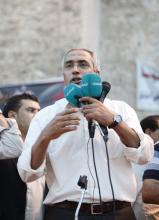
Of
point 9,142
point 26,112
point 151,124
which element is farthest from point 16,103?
point 9,142

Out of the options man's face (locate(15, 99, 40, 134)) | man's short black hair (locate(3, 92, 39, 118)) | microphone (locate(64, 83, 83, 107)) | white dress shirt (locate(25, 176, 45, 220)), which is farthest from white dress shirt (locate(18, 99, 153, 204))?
man's short black hair (locate(3, 92, 39, 118))

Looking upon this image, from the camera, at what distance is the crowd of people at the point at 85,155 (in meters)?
2.71

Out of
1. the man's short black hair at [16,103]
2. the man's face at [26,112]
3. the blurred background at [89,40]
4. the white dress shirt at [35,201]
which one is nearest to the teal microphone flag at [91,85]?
the white dress shirt at [35,201]

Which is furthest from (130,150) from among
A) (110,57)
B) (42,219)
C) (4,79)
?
(110,57)

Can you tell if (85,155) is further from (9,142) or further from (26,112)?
(26,112)

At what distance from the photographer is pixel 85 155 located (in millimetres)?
2855

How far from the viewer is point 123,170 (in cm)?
289

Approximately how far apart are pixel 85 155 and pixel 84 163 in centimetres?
4

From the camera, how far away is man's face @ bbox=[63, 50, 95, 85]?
293 centimetres

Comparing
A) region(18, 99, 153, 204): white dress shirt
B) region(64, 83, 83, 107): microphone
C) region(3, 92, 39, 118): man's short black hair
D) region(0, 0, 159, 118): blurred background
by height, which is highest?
region(0, 0, 159, 118): blurred background

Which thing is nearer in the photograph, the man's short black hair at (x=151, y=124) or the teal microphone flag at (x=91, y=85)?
the teal microphone flag at (x=91, y=85)

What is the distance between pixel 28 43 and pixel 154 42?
2366mm

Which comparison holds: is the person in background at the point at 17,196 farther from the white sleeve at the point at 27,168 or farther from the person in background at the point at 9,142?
the white sleeve at the point at 27,168

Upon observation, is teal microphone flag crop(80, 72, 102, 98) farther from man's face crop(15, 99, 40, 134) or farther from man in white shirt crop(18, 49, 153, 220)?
man's face crop(15, 99, 40, 134)
